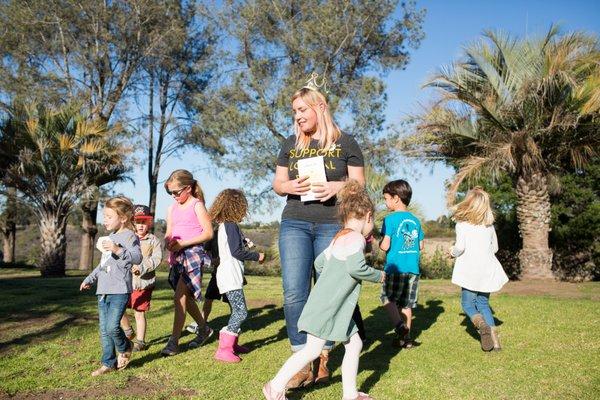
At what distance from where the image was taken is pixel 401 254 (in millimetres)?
5492

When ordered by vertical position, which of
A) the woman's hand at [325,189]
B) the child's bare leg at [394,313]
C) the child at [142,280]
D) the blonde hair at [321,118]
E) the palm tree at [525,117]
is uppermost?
the palm tree at [525,117]

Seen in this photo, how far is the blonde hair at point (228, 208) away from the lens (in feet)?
16.9

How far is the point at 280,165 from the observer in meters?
4.26

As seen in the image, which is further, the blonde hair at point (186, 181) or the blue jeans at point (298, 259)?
the blonde hair at point (186, 181)

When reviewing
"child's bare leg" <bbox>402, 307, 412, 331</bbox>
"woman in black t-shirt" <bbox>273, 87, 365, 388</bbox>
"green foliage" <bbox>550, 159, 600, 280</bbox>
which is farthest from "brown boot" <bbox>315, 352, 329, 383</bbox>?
"green foliage" <bbox>550, 159, 600, 280</bbox>

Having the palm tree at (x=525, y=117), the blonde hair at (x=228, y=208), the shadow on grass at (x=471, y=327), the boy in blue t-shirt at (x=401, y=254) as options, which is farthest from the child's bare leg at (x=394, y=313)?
the palm tree at (x=525, y=117)

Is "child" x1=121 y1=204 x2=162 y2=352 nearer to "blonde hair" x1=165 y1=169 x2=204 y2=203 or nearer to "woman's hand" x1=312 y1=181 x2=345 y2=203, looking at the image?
"blonde hair" x1=165 y1=169 x2=204 y2=203

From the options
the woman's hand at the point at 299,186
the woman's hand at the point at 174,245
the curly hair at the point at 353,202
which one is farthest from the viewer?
the woman's hand at the point at 174,245

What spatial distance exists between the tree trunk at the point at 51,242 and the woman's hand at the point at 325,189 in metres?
13.9

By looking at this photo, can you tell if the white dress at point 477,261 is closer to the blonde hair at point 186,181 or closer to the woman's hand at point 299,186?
the woman's hand at point 299,186

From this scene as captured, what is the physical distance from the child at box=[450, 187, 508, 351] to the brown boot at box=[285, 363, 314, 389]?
1.96 meters

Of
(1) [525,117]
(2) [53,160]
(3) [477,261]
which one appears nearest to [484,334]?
(3) [477,261]

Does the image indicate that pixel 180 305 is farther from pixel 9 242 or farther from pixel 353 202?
pixel 9 242

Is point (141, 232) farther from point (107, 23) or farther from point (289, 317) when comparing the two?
point (107, 23)
